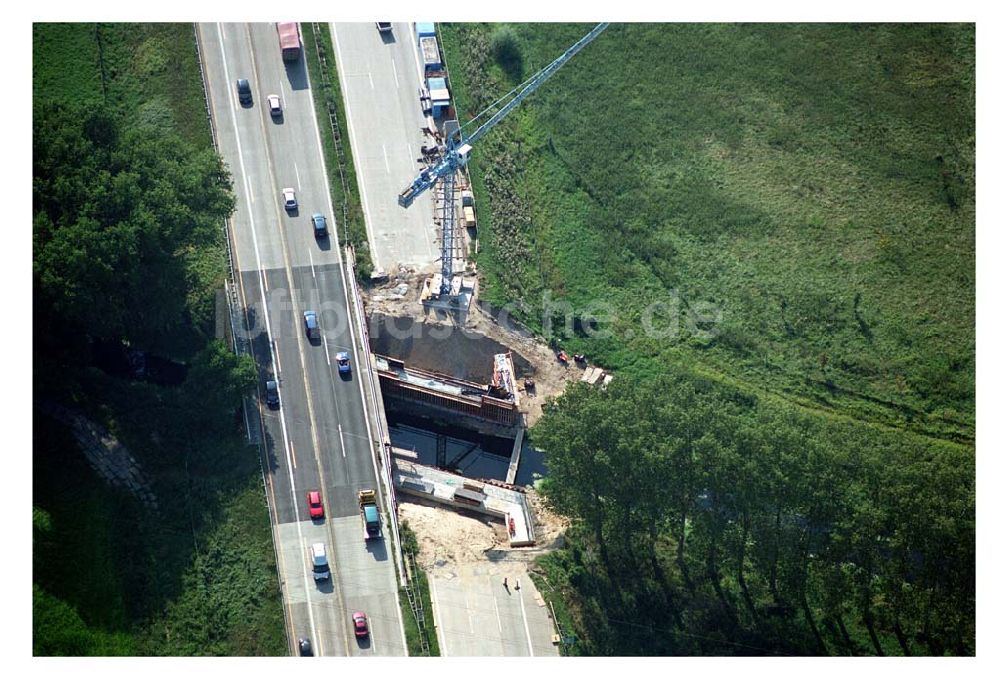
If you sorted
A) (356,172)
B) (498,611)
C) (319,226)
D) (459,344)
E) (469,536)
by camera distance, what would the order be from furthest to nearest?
(356,172)
(459,344)
(319,226)
(469,536)
(498,611)

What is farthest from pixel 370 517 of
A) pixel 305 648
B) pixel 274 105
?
pixel 274 105

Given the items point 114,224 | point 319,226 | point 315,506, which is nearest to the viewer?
point 315,506

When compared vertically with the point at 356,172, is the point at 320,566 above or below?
below

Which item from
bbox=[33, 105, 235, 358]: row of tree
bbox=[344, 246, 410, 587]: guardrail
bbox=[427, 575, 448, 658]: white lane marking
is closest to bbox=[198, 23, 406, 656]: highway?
bbox=[344, 246, 410, 587]: guardrail

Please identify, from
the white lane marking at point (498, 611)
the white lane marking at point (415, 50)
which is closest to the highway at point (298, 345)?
the white lane marking at point (498, 611)

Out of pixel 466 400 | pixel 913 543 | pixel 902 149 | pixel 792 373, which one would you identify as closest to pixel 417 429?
pixel 466 400

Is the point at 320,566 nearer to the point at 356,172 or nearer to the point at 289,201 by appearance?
the point at 289,201

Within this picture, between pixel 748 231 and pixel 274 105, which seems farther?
pixel 748 231
